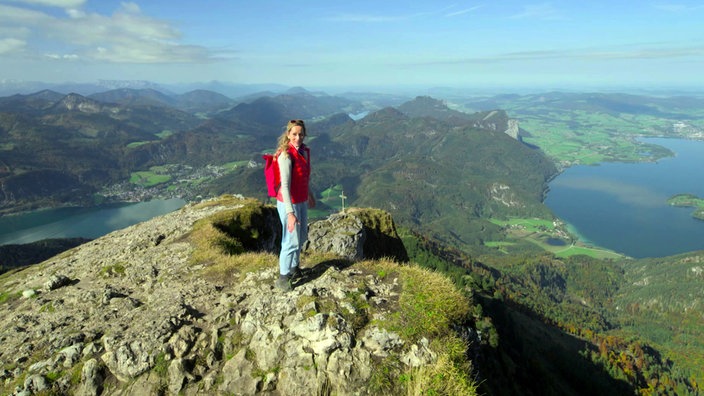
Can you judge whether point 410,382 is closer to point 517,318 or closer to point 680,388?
point 517,318

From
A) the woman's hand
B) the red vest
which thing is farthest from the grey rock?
the woman's hand

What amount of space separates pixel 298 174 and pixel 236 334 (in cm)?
495

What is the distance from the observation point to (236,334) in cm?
994

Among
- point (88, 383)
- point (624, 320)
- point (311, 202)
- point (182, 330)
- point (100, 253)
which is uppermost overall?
point (311, 202)

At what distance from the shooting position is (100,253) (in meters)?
24.1

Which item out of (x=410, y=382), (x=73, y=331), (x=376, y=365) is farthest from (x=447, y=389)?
(x=73, y=331)

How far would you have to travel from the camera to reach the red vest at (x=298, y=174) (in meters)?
10.6

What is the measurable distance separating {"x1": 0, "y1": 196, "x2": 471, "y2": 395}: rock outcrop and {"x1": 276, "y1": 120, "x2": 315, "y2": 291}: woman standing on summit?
0.98 metres

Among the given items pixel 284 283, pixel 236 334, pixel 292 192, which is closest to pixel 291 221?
pixel 292 192

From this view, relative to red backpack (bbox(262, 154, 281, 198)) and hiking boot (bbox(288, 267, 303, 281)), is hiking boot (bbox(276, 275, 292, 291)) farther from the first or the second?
red backpack (bbox(262, 154, 281, 198))

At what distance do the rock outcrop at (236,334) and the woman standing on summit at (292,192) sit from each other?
982mm

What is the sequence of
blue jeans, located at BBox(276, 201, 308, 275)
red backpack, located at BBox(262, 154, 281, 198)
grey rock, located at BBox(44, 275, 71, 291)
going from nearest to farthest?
red backpack, located at BBox(262, 154, 281, 198) < blue jeans, located at BBox(276, 201, 308, 275) < grey rock, located at BBox(44, 275, 71, 291)

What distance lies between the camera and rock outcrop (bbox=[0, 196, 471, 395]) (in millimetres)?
8422

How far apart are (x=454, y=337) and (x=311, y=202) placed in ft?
20.8
